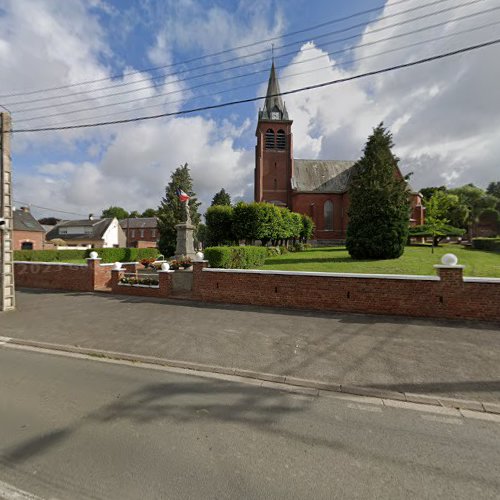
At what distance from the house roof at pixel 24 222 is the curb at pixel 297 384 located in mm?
38305

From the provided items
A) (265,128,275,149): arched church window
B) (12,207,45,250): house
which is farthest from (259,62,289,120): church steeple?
(12,207,45,250): house

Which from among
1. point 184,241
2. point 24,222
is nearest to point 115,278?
point 184,241

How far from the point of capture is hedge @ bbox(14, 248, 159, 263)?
2620 cm

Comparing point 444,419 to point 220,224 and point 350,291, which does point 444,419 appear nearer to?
point 350,291

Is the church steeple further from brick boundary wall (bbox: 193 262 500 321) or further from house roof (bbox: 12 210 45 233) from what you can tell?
brick boundary wall (bbox: 193 262 500 321)

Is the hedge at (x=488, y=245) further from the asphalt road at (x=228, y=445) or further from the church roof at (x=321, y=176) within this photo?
the asphalt road at (x=228, y=445)

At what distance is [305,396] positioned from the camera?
4117 mm

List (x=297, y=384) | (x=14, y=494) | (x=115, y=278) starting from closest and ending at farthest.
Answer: (x=14, y=494) → (x=297, y=384) → (x=115, y=278)

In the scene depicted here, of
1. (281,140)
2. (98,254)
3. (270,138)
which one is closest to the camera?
(98,254)

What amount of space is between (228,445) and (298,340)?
349 cm

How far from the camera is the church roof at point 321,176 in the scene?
39656 millimetres

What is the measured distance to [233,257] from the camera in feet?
39.7

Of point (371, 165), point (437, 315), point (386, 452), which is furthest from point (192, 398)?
point (371, 165)

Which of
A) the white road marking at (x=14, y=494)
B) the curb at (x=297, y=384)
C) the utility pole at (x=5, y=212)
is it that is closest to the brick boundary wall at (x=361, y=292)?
the curb at (x=297, y=384)
